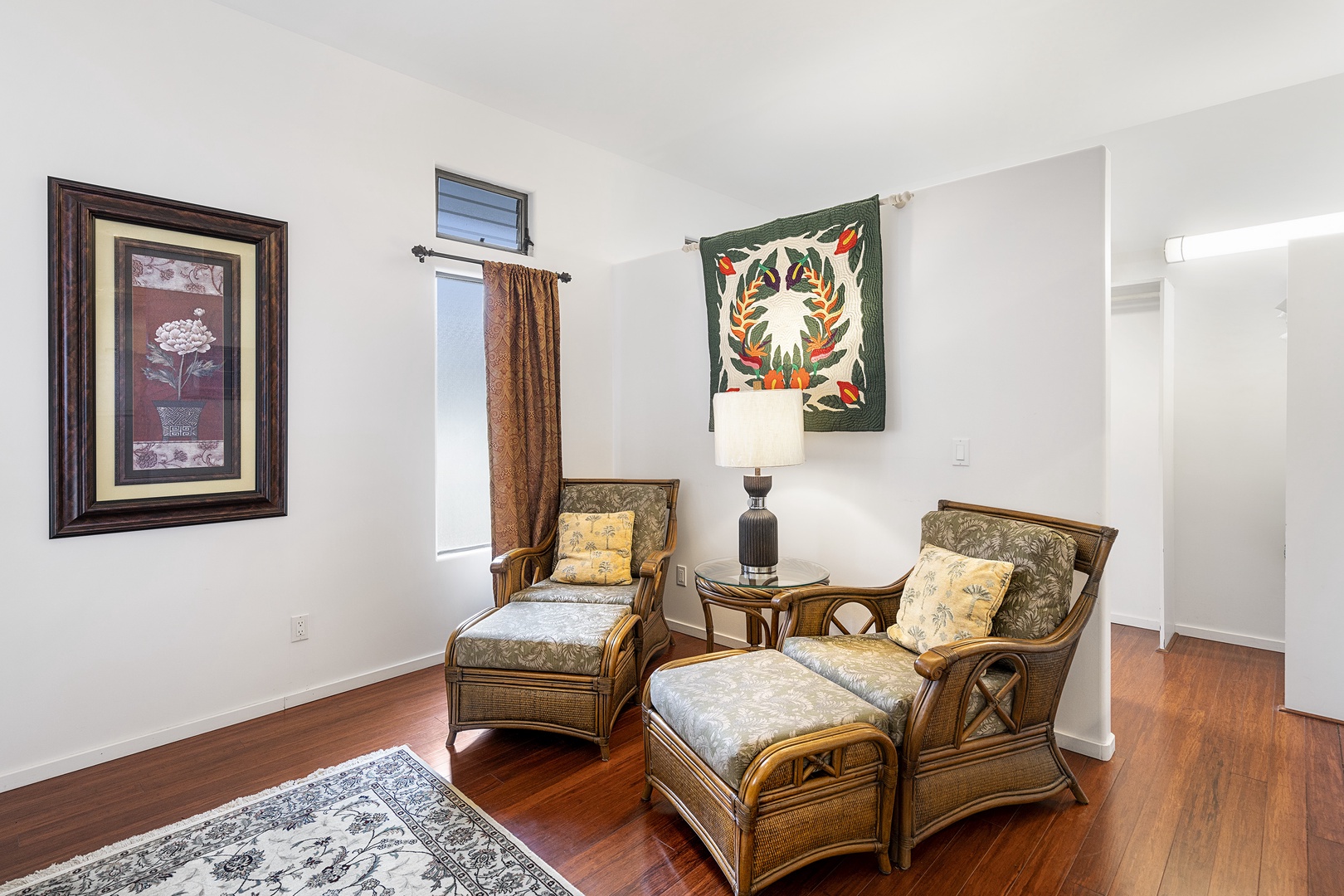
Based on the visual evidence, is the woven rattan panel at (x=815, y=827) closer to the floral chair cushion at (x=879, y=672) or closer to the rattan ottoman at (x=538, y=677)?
the floral chair cushion at (x=879, y=672)

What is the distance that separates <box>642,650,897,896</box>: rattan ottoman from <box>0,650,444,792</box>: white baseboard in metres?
1.83

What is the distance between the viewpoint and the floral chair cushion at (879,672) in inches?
74.6

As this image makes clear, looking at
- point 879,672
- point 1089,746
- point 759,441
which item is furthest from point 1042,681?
point 759,441

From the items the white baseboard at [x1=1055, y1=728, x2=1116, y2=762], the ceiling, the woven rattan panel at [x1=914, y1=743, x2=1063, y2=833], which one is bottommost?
the white baseboard at [x1=1055, y1=728, x2=1116, y2=762]

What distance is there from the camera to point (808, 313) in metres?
3.19

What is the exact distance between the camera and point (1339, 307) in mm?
2711

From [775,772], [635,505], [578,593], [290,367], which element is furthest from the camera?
[635,505]

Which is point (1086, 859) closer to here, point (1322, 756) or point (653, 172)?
point (1322, 756)

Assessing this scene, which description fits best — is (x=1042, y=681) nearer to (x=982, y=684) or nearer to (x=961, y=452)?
(x=982, y=684)

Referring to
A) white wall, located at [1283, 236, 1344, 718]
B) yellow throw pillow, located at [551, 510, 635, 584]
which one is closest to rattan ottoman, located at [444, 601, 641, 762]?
yellow throw pillow, located at [551, 510, 635, 584]

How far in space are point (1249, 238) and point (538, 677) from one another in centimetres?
421

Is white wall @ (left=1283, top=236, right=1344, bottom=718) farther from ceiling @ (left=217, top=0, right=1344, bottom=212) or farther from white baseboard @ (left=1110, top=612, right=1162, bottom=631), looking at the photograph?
white baseboard @ (left=1110, top=612, right=1162, bottom=631)

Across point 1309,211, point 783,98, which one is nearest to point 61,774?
point 783,98

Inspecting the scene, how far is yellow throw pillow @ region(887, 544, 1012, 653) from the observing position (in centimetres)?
212
